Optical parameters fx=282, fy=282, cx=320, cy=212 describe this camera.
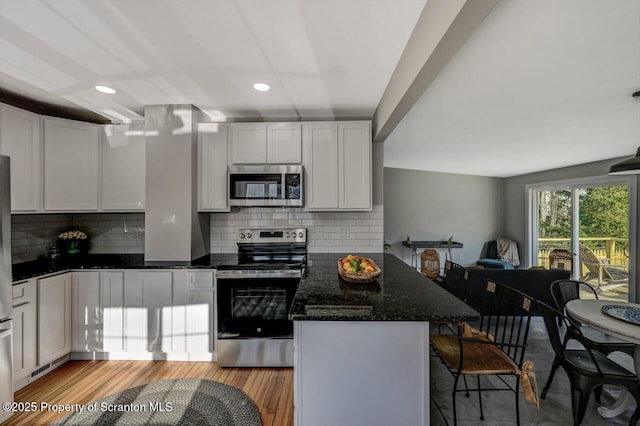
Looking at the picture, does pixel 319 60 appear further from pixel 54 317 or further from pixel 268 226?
pixel 54 317

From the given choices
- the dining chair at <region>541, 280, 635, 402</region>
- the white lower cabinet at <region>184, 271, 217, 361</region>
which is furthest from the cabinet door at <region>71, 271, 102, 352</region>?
the dining chair at <region>541, 280, 635, 402</region>

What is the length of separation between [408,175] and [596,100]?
14.8 ft

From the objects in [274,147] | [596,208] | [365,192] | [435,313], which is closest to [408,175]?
[596,208]

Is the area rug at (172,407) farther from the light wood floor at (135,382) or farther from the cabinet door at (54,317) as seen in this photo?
the cabinet door at (54,317)

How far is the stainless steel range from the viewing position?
256 centimetres

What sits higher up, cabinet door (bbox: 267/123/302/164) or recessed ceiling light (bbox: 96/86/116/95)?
recessed ceiling light (bbox: 96/86/116/95)

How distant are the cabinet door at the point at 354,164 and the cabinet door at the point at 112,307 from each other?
2310 millimetres

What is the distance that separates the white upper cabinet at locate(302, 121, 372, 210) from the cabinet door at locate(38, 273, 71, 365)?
2419mm

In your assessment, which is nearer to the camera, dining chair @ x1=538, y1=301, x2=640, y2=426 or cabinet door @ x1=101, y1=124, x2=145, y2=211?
dining chair @ x1=538, y1=301, x2=640, y2=426

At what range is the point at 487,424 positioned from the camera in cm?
194

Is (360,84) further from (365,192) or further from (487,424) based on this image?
(487,424)

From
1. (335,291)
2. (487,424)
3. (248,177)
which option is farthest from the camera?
(248,177)

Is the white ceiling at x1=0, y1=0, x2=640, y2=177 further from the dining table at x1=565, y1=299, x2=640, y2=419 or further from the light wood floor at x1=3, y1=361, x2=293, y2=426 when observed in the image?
the light wood floor at x1=3, y1=361, x2=293, y2=426

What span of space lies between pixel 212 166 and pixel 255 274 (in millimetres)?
1294
